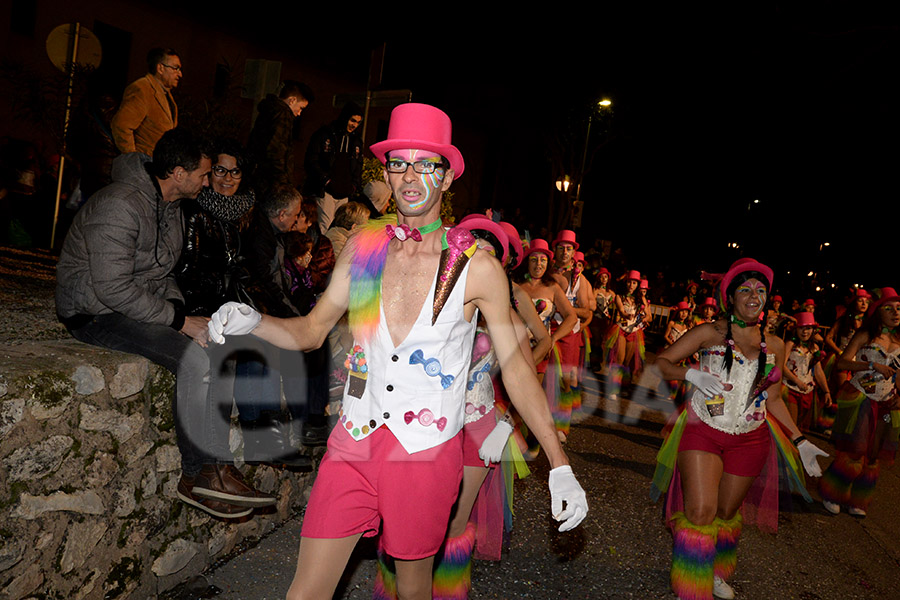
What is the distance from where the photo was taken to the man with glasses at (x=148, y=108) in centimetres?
540

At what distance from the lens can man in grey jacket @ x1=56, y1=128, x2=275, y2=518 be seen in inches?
129

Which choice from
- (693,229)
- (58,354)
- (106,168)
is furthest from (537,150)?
(58,354)

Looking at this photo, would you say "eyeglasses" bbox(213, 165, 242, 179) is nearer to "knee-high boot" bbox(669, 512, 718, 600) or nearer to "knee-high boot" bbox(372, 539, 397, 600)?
"knee-high boot" bbox(372, 539, 397, 600)

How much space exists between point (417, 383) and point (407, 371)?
0.21 feet

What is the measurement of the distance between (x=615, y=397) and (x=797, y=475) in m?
7.22

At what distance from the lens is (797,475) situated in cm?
473

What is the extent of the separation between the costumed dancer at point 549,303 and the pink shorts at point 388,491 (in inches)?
174

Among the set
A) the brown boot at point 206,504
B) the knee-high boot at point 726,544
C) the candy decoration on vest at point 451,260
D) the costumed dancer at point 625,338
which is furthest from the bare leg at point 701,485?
the costumed dancer at point 625,338

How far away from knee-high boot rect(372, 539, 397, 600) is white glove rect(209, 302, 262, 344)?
5.39 ft

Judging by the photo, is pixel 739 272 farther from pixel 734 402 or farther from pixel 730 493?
pixel 730 493

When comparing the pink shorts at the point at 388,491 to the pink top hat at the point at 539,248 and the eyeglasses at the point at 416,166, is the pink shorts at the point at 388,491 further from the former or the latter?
the pink top hat at the point at 539,248

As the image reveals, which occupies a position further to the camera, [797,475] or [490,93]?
A: [490,93]

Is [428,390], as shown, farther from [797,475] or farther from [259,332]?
[797,475]

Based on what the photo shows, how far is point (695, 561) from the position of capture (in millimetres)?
4250
